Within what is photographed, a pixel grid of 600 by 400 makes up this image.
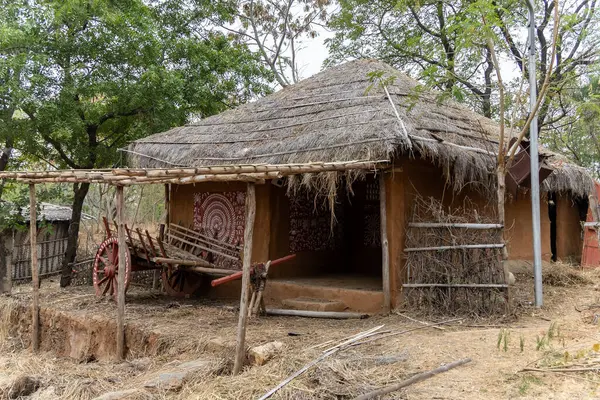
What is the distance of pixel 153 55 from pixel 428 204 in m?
5.93

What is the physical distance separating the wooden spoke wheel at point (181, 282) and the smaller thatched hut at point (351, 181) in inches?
29.4

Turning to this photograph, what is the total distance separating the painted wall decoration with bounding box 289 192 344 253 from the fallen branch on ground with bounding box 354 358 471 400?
12.2ft

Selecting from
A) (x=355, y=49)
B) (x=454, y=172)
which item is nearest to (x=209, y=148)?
(x=454, y=172)

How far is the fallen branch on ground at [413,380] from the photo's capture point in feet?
13.3

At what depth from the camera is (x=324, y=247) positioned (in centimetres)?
911

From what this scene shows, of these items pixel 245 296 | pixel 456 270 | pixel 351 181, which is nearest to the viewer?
pixel 245 296

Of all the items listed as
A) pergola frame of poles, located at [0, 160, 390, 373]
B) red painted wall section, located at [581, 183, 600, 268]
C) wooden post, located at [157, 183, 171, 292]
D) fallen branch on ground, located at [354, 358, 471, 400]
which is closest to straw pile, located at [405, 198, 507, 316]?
pergola frame of poles, located at [0, 160, 390, 373]

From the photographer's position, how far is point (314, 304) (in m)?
7.02

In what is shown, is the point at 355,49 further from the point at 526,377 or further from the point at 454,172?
the point at 526,377

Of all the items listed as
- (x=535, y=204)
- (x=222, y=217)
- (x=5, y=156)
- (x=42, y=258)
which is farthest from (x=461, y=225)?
(x=42, y=258)

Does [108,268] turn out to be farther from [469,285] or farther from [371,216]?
[469,285]

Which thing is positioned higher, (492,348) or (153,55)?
(153,55)

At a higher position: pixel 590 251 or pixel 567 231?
pixel 567 231

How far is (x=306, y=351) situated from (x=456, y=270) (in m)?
2.22
